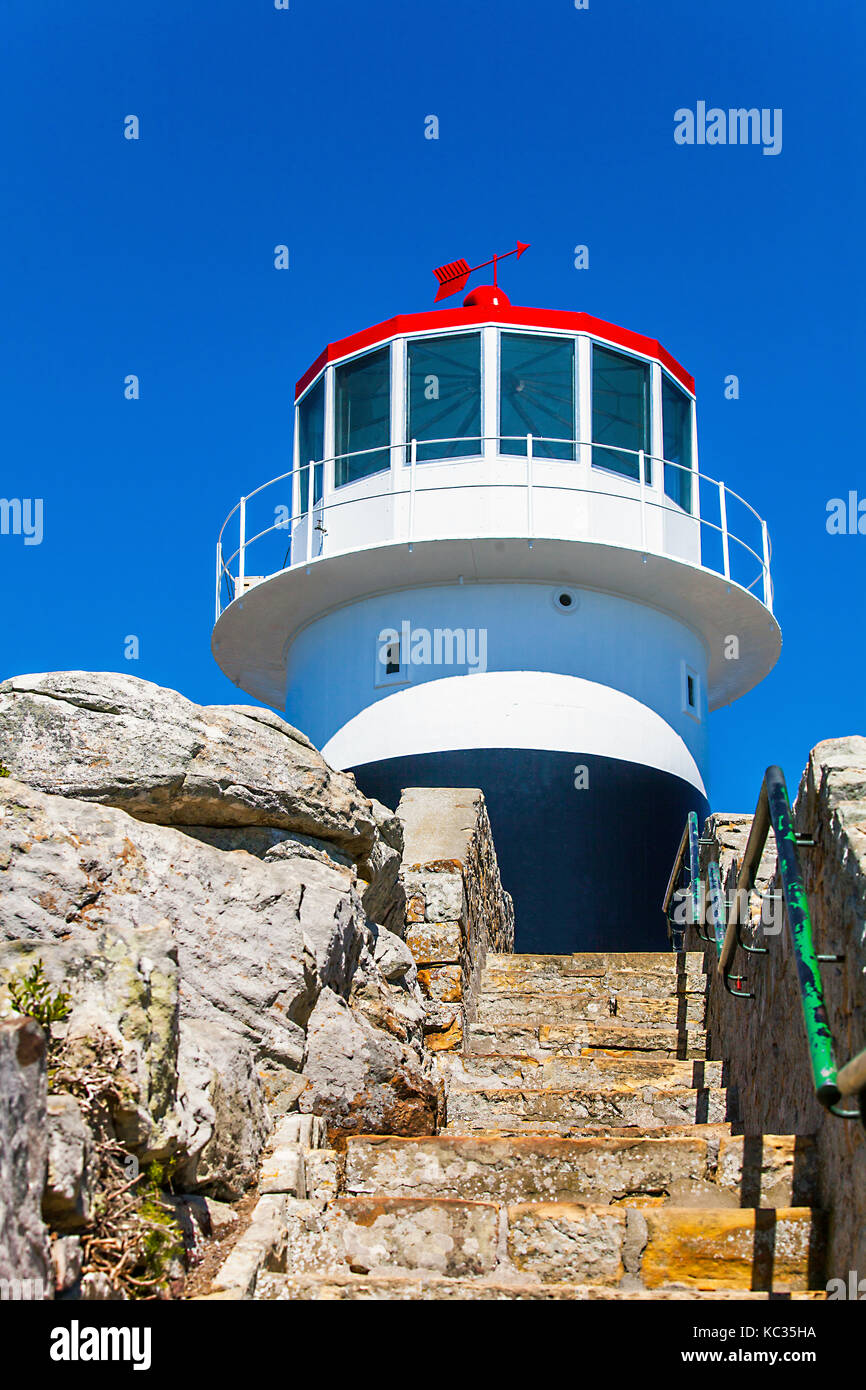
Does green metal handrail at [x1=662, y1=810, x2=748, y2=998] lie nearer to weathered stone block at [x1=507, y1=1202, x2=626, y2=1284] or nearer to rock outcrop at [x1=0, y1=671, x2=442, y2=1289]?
weathered stone block at [x1=507, y1=1202, x2=626, y2=1284]

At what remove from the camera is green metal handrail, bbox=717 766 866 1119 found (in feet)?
11.5

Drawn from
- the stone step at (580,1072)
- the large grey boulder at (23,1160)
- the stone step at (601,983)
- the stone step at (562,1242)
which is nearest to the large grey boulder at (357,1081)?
the stone step at (562,1242)

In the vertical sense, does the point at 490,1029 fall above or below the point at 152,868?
below

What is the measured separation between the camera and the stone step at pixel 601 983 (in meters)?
9.87

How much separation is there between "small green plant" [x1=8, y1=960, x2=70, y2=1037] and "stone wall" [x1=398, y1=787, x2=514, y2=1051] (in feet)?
17.3

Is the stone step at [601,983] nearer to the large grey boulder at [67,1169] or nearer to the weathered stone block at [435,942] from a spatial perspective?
the weathered stone block at [435,942]

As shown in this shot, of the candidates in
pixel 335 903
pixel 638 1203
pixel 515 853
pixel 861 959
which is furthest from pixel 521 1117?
pixel 515 853

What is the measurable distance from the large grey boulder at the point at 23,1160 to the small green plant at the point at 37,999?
→ 0.43m

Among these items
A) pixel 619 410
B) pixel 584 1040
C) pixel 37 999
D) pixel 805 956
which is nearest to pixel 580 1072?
pixel 584 1040

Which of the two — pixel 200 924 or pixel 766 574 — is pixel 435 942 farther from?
pixel 766 574

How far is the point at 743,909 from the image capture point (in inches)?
250

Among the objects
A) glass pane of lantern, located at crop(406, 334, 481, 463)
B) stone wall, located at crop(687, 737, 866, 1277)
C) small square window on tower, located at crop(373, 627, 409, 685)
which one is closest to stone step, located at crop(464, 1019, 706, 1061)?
stone wall, located at crop(687, 737, 866, 1277)

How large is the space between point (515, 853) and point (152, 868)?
350 inches
